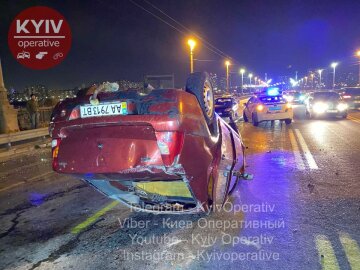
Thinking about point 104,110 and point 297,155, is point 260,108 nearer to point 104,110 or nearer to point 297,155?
point 297,155

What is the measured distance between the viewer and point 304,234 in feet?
12.5

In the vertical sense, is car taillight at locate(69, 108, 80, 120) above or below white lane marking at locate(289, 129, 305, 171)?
above

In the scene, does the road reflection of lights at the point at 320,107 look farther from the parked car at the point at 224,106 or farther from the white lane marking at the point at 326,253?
the white lane marking at the point at 326,253

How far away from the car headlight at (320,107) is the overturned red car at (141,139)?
16389 mm

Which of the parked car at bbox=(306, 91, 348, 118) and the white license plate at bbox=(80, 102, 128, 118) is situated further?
the parked car at bbox=(306, 91, 348, 118)

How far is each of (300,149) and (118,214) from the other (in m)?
6.63

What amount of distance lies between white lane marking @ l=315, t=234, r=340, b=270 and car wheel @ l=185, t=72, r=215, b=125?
1904 mm

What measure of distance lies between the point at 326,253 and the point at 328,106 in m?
16.7

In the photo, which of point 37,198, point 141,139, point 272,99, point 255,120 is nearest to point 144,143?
point 141,139

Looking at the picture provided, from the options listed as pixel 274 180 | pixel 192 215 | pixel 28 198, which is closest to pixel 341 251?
pixel 192 215

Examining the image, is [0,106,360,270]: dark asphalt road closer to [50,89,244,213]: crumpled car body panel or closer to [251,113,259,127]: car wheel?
[50,89,244,213]: crumpled car body panel

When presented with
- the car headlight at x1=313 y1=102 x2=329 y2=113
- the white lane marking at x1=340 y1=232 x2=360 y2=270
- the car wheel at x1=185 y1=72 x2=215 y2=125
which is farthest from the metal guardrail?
the car headlight at x1=313 y1=102 x2=329 y2=113

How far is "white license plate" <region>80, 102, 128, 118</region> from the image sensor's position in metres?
3.48

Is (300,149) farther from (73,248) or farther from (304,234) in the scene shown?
(73,248)
